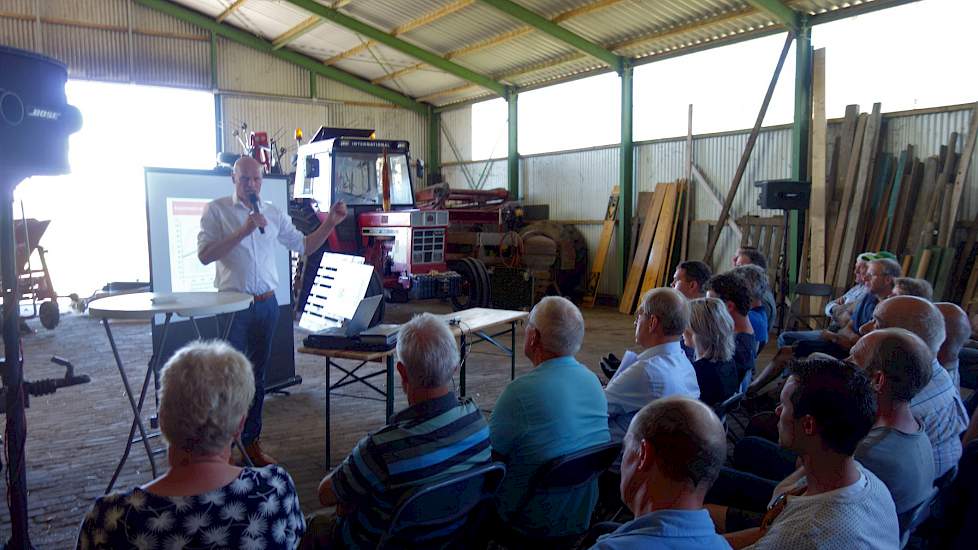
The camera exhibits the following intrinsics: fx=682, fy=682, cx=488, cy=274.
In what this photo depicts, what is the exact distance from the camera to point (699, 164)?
31.2 feet

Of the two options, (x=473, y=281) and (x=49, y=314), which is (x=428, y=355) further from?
(x=473, y=281)

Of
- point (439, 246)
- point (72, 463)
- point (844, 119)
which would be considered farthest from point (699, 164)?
point (72, 463)

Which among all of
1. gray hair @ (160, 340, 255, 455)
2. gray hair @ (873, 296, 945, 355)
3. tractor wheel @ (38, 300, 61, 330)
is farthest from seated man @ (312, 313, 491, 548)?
tractor wheel @ (38, 300, 61, 330)

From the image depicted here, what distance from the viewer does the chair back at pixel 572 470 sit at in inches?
79.2

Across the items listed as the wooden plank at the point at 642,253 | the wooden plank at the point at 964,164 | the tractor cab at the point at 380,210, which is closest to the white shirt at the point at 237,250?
the tractor cab at the point at 380,210

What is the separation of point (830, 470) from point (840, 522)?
0.15 meters

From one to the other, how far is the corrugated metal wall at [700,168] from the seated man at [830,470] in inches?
260

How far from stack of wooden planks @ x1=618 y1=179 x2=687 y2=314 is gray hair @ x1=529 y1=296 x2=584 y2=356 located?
7.33 m

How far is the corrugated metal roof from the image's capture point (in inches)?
335

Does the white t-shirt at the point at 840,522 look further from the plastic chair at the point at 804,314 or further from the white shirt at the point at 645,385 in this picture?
the plastic chair at the point at 804,314

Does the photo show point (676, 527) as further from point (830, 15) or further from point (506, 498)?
point (830, 15)

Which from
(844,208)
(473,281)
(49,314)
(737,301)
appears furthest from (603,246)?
(49,314)

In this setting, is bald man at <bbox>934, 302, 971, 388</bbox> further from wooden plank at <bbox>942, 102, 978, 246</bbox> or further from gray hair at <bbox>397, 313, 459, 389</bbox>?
wooden plank at <bbox>942, 102, 978, 246</bbox>

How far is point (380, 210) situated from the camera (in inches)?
370
